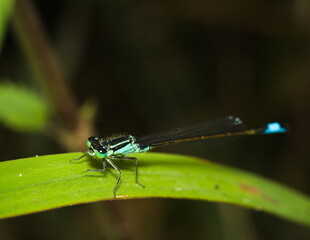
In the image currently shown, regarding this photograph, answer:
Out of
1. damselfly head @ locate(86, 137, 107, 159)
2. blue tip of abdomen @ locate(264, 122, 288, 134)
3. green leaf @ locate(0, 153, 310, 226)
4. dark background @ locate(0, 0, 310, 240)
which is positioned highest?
dark background @ locate(0, 0, 310, 240)

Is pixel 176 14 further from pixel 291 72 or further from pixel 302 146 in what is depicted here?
pixel 302 146

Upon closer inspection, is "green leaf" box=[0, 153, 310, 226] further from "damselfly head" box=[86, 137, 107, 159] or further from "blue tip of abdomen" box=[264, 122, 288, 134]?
"blue tip of abdomen" box=[264, 122, 288, 134]

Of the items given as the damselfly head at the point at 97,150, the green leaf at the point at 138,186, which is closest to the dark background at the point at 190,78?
the green leaf at the point at 138,186

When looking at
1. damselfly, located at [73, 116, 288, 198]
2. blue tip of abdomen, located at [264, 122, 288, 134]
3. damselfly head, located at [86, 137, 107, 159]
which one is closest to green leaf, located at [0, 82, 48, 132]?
damselfly, located at [73, 116, 288, 198]

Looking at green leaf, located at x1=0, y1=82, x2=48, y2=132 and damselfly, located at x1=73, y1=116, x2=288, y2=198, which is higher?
green leaf, located at x1=0, y1=82, x2=48, y2=132

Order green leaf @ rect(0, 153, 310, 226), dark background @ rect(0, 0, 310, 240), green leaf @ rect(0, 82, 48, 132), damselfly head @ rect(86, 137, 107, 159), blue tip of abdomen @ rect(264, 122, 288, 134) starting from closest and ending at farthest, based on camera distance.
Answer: green leaf @ rect(0, 153, 310, 226) → damselfly head @ rect(86, 137, 107, 159) → green leaf @ rect(0, 82, 48, 132) → blue tip of abdomen @ rect(264, 122, 288, 134) → dark background @ rect(0, 0, 310, 240)

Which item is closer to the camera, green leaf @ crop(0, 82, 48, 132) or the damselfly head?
the damselfly head

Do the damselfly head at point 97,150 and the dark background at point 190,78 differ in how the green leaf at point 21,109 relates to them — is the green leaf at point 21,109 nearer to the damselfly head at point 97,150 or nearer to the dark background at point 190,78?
the damselfly head at point 97,150

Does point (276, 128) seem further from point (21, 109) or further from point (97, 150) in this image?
point (21, 109)
